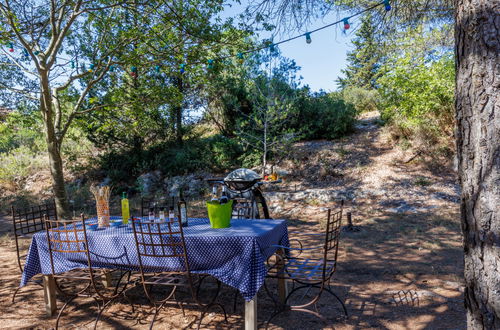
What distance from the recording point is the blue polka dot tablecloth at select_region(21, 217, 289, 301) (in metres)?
2.53

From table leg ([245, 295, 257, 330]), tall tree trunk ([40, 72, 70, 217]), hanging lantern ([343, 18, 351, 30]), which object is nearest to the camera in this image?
table leg ([245, 295, 257, 330])

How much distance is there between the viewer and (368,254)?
4.75m

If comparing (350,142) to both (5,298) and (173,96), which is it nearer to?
(173,96)

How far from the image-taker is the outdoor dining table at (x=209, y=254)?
2514mm

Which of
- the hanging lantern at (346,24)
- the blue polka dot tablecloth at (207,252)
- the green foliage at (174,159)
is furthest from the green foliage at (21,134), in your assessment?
the hanging lantern at (346,24)

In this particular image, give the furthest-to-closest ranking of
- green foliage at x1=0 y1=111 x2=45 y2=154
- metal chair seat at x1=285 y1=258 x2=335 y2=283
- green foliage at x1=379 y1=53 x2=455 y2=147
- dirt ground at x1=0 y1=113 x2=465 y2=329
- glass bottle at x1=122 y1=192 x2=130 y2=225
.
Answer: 1. green foliage at x1=379 y1=53 x2=455 y2=147
2. green foliage at x1=0 y1=111 x2=45 y2=154
3. glass bottle at x1=122 y1=192 x2=130 y2=225
4. dirt ground at x1=0 y1=113 x2=465 y2=329
5. metal chair seat at x1=285 y1=258 x2=335 y2=283

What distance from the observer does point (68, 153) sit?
12.2 m

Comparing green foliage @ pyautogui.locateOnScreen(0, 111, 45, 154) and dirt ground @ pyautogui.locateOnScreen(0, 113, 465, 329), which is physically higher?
green foliage @ pyautogui.locateOnScreen(0, 111, 45, 154)

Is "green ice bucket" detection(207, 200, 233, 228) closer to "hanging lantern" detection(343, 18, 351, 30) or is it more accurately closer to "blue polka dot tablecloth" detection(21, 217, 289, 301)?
"blue polka dot tablecloth" detection(21, 217, 289, 301)

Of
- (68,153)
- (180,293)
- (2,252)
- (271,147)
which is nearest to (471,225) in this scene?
(180,293)

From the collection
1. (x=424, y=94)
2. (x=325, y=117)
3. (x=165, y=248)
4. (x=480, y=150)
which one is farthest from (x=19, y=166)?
(x=480, y=150)

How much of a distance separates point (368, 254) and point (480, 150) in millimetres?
3344

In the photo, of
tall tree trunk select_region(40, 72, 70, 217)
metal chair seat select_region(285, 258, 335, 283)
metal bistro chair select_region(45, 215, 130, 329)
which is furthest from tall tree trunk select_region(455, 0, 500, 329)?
tall tree trunk select_region(40, 72, 70, 217)

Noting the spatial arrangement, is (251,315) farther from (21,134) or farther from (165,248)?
(21,134)
